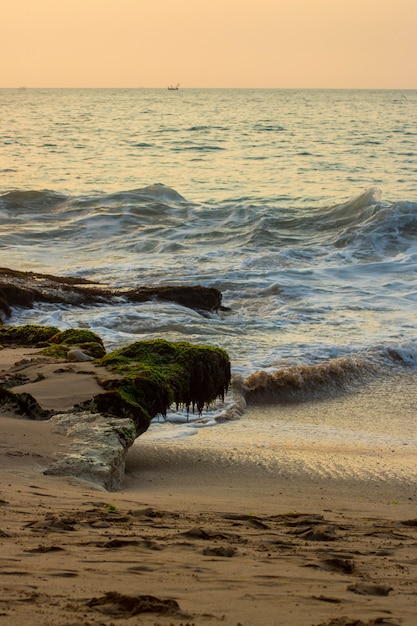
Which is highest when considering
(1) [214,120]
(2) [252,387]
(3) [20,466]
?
(1) [214,120]

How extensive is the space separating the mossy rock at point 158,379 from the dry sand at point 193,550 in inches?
21.2

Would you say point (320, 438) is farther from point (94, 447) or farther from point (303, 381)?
point (94, 447)

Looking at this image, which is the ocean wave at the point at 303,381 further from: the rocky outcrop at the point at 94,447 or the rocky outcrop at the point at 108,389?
the rocky outcrop at the point at 94,447

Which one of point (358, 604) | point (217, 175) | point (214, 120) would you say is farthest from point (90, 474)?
point (214, 120)

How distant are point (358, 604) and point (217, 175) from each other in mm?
30481

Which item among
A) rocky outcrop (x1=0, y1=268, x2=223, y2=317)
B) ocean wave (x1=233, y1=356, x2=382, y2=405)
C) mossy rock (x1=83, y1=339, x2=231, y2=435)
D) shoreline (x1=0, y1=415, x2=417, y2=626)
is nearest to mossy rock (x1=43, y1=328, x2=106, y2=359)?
mossy rock (x1=83, y1=339, x2=231, y2=435)

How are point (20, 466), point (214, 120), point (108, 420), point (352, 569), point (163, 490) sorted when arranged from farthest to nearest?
point (214, 120) → point (108, 420) → point (163, 490) → point (20, 466) → point (352, 569)

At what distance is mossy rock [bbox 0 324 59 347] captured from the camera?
26.9 ft

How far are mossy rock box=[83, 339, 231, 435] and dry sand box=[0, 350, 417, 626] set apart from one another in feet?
1.77

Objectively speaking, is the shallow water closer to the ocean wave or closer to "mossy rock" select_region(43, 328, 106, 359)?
the ocean wave

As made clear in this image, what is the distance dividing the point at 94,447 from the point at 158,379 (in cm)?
115

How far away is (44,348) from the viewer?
7.61 m

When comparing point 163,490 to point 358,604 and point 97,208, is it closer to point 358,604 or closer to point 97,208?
point 358,604

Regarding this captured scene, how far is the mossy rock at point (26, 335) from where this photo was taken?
26.9ft
